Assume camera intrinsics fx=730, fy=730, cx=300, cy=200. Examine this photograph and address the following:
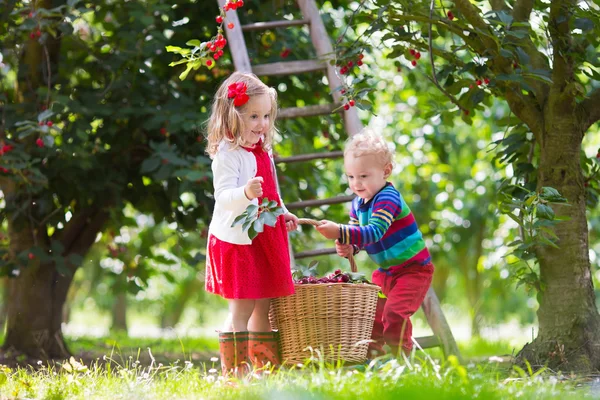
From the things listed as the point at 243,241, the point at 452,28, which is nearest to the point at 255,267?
the point at 243,241

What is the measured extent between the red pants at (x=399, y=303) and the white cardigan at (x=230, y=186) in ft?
2.47

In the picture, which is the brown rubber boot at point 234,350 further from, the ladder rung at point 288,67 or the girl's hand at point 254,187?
the ladder rung at point 288,67

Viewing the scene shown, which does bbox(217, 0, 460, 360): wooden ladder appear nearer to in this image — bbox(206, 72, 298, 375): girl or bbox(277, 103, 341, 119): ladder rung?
bbox(277, 103, 341, 119): ladder rung

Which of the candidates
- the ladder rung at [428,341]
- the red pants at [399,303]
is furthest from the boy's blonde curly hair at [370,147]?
the ladder rung at [428,341]

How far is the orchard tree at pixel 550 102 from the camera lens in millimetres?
3264

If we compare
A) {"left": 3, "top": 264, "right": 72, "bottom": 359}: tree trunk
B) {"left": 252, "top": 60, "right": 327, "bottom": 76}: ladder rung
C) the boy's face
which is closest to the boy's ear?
the boy's face

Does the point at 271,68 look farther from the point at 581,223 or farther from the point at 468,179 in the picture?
the point at 468,179

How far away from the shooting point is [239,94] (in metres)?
2.91

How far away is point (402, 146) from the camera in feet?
29.0

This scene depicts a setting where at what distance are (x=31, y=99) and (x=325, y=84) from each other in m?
1.98

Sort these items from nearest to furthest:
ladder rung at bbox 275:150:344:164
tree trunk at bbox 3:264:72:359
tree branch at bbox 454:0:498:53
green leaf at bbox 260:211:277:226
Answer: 1. green leaf at bbox 260:211:277:226
2. tree branch at bbox 454:0:498:53
3. ladder rung at bbox 275:150:344:164
4. tree trunk at bbox 3:264:72:359

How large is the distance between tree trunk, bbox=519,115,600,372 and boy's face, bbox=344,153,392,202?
854mm

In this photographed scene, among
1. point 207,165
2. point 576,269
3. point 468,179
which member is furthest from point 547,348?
point 468,179

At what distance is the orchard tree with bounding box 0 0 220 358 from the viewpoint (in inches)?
173
